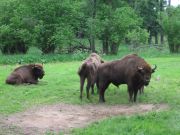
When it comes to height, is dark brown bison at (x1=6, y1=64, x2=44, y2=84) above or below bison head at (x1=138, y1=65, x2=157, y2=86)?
below

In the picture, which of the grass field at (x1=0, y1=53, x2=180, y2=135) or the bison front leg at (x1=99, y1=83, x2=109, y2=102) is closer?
the grass field at (x1=0, y1=53, x2=180, y2=135)

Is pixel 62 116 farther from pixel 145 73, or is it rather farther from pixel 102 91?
pixel 145 73

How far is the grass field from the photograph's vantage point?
32.5 feet

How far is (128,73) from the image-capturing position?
1413 cm

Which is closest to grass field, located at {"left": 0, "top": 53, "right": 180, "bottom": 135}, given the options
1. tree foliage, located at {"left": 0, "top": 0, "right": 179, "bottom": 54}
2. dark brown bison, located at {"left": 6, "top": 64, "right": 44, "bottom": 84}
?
dark brown bison, located at {"left": 6, "top": 64, "right": 44, "bottom": 84}

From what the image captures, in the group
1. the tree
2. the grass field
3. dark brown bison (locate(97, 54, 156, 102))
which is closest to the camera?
the grass field

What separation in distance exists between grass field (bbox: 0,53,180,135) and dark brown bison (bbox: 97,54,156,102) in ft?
1.76

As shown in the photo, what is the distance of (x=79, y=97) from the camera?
15.1 meters

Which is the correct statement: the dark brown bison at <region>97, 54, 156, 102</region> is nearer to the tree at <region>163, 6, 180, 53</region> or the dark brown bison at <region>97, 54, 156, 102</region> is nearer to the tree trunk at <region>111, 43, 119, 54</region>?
the tree trunk at <region>111, 43, 119, 54</region>

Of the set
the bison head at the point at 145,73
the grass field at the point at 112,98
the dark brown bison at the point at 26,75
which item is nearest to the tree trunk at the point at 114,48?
the grass field at the point at 112,98

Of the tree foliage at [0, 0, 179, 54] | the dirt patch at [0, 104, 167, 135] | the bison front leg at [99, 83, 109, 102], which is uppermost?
the tree foliage at [0, 0, 179, 54]

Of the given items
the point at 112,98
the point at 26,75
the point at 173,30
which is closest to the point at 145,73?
the point at 112,98

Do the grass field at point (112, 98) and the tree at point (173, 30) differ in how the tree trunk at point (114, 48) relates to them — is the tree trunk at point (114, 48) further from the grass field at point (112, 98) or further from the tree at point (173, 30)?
the grass field at point (112, 98)

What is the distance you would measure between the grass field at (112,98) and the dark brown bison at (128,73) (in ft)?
1.76
